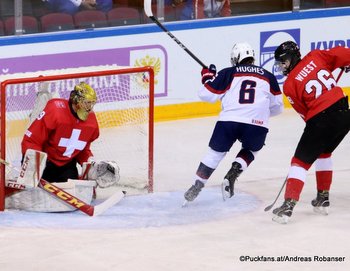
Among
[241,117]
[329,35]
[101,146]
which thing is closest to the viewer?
[241,117]

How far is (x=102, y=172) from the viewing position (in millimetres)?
7043

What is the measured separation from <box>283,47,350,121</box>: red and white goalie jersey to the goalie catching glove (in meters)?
1.09

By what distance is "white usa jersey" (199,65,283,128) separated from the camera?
699cm

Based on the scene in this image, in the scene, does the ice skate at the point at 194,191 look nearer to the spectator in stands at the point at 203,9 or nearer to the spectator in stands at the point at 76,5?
the spectator in stands at the point at 76,5

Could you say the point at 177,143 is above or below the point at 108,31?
below

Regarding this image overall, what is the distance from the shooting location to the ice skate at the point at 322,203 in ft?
22.8

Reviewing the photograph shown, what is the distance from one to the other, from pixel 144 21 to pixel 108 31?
341mm

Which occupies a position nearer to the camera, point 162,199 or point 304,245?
point 304,245

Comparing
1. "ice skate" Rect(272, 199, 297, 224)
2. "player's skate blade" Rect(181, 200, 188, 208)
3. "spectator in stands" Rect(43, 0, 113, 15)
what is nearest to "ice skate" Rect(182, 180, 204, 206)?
"player's skate blade" Rect(181, 200, 188, 208)

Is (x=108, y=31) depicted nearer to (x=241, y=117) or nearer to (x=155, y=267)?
(x=241, y=117)

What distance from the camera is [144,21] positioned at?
9453mm

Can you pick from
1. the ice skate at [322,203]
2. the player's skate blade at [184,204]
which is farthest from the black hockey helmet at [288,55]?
the player's skate blade at [184,204]

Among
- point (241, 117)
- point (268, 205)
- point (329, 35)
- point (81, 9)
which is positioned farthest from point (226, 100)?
point (329, 35)

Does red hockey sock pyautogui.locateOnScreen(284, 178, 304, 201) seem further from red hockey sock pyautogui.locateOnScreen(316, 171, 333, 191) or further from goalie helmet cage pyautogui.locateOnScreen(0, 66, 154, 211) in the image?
goalie helmet cage pyautogui.locateOnScreen(0, 66, 154, 211)
